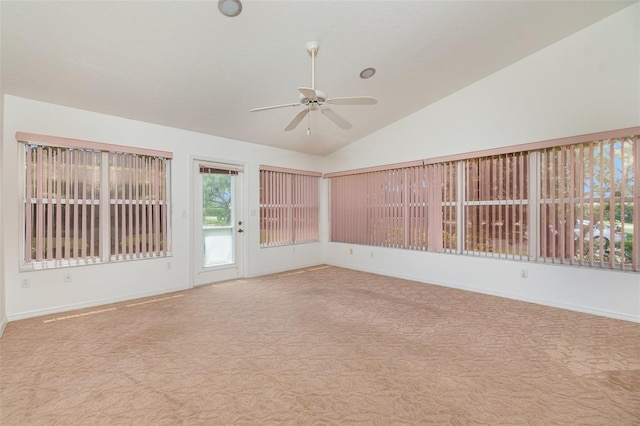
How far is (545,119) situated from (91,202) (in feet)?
20.6

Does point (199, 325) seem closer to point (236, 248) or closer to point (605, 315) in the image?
point (236, 248)

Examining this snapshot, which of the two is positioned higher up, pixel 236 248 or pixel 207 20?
pixel 207 20

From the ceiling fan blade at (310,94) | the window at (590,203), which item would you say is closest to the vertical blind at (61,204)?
the ceiling fan blade at (310,94)

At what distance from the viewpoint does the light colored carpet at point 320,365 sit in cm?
184

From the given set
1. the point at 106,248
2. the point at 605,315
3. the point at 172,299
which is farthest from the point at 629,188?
the point at 106,248

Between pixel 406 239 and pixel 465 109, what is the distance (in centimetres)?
245

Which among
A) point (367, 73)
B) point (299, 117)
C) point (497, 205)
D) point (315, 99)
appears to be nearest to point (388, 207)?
point (497, 205)

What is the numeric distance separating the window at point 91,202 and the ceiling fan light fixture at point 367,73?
3.19 metres

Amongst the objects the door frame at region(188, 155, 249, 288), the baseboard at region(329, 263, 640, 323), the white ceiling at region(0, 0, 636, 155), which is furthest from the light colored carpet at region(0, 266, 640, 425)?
the white ceiling at region(0, 0, 636, 155)

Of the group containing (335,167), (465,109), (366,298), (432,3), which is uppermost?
(432,3)

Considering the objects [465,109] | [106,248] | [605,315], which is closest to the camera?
[605,315]

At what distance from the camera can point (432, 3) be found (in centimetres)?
285

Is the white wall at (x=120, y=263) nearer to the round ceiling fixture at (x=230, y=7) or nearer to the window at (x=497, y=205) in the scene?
the round ceiling fixture at (x=230, y=7)

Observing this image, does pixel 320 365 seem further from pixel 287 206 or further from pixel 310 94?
pixel 287 206
